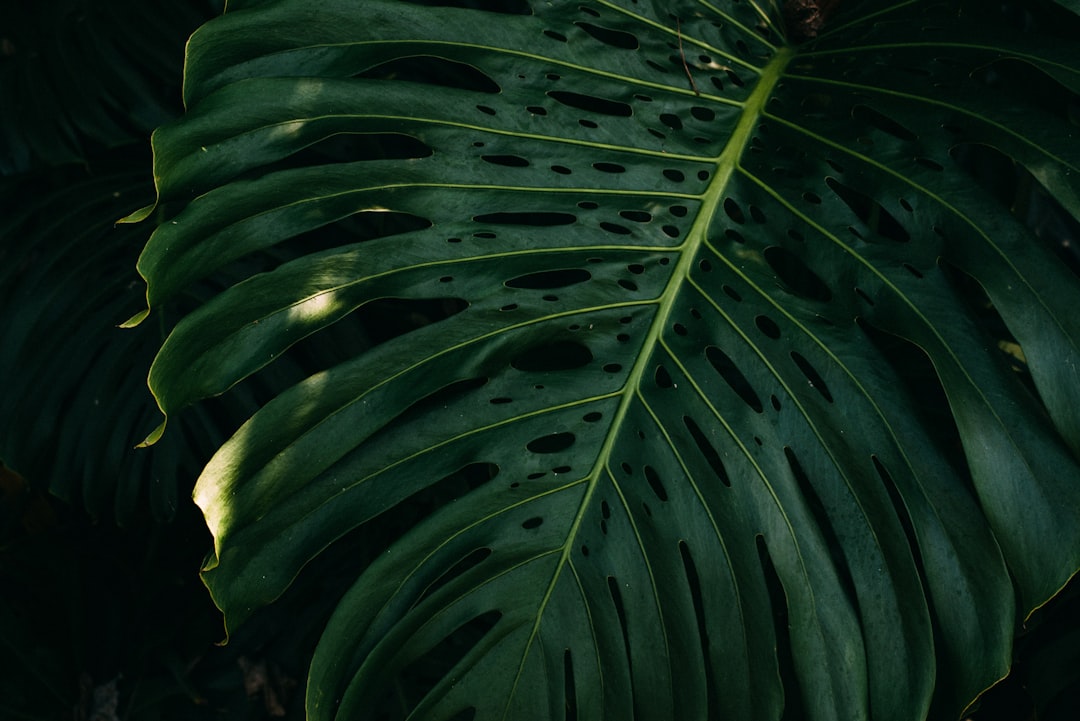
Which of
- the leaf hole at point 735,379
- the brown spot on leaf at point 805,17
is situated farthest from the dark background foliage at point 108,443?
the leaf hole at point 735,379

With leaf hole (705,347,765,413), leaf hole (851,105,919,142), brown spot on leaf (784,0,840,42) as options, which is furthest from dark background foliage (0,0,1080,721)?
leaf hole (705,347,765,413)

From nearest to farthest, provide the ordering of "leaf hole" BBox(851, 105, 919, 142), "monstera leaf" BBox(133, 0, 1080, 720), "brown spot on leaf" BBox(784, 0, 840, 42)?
"monstera leaf" BBox(133, 0, 1080, 720) < "leaf hole" BBox(851, 105, 919, 142) < "brown spot on leaf" BBox(784, 0, 840, 42)

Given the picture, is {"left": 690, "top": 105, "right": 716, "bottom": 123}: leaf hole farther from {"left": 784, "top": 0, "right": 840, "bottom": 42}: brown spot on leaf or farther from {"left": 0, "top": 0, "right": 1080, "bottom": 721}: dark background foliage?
{"left": 0, "top": 0, "right": 1080, "bottom": 721}: dark background foliage

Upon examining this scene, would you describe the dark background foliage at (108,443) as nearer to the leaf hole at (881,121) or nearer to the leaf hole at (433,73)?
the leaf hole at (881,121)

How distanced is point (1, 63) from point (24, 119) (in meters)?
0.17

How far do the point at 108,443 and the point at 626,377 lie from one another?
2.39ft

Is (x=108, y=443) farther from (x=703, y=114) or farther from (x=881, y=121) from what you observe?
(x=881, y=121)

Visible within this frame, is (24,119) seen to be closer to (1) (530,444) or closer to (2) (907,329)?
(1) (530,444)

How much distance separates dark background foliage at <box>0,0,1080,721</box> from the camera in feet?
3.84

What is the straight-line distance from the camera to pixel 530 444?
834mm

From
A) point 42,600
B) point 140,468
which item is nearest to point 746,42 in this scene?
point 140,468

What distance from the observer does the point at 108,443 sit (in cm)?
119

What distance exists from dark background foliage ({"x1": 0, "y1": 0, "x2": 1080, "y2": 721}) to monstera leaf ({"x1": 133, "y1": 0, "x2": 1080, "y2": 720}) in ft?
1.12

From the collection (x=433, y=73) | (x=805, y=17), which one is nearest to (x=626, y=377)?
(x=805, y=17)
